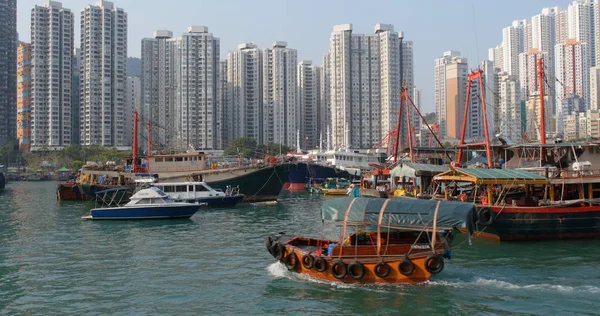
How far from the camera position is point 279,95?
4889 inches

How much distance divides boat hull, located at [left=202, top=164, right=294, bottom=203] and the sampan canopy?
27.9 metres

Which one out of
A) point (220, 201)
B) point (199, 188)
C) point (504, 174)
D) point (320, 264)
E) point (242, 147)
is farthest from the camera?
point (242, 147)

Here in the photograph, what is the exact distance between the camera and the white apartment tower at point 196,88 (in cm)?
11425

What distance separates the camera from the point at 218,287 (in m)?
16.0

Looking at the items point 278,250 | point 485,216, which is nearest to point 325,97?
point 485,216

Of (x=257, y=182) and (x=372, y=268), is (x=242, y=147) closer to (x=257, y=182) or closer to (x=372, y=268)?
(x=257, y=182)

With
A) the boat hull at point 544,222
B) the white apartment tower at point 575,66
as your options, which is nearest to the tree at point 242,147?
the white apartment tower at point 575,66

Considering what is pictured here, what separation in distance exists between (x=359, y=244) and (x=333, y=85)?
98.2 m

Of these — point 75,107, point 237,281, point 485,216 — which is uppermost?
point 75,107

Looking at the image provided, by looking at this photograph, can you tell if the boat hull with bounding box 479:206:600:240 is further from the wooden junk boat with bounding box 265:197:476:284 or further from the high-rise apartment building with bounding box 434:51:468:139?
the high-rise apartment building with bounding box 434:51:468:139

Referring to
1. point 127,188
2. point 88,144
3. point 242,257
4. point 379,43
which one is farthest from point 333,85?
point 242,257

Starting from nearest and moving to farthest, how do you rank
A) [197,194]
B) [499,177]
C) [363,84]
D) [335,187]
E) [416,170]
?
[499,177] < [416,170] < [197,194] < [335,187] < [363,84]

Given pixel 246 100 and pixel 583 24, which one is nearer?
pixel 246 100

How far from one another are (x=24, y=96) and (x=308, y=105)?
2461 inches
